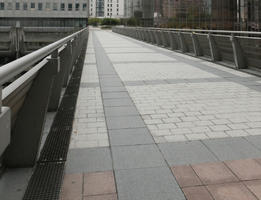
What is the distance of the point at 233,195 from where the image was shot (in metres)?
2.65

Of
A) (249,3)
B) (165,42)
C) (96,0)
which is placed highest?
(96,0)

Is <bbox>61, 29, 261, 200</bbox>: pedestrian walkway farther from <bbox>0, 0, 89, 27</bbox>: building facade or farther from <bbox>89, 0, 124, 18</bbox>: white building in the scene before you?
<bbox>89, 0, 124, 18</bbox>: white building

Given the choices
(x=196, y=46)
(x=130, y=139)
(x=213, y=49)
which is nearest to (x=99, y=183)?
(x=130, y=139)

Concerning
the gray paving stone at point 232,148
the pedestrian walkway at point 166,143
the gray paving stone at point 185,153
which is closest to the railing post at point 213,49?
the pedestrian walkway at point 166,143

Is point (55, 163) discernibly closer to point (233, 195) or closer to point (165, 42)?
point (233, 195)

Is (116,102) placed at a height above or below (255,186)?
above

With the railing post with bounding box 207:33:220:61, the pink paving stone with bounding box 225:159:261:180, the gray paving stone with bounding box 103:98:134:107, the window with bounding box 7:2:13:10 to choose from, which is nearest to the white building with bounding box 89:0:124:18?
the window with bounding box 7:2:13:10

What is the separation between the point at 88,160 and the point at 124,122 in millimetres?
1433

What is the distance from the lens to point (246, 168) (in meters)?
3.14

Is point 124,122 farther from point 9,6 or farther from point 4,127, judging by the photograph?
point 9,6

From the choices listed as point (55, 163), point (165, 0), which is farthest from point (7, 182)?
point (165, 0)

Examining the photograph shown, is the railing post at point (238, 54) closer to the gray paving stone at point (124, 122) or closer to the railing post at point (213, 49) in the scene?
the railing post at point (213, 49)

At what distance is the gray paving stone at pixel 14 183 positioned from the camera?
8.57 ft

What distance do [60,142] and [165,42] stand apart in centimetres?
1693
